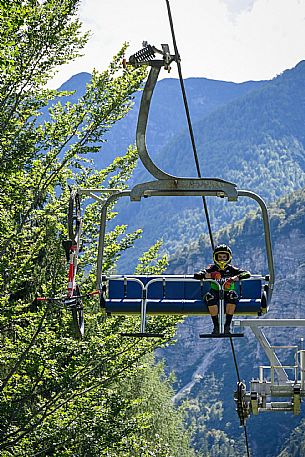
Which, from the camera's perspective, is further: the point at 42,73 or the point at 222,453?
the point at 222,453

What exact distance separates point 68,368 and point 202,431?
16635 cm

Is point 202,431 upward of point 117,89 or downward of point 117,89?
downward

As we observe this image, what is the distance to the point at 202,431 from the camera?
18212 centimetres

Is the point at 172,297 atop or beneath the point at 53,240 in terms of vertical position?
beneath

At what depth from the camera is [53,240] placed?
21281 millimetres

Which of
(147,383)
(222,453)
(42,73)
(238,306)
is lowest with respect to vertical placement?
(222,453)

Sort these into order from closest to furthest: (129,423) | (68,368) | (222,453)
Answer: (68,368), (129,423), (222,453)

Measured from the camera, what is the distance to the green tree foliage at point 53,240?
17.9m

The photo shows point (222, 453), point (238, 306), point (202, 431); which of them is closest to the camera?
point (238, 306)

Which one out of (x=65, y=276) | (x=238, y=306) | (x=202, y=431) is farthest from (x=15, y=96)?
(x=202, y=431)

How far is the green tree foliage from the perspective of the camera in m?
17.9

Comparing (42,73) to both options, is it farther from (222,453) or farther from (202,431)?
(202,431)

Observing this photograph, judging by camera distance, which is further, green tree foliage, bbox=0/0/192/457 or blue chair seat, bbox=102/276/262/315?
green tree foliage, bbox=0/0/192/457

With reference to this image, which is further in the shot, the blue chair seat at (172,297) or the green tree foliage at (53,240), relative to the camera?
the green tree foliage at (53,240)
